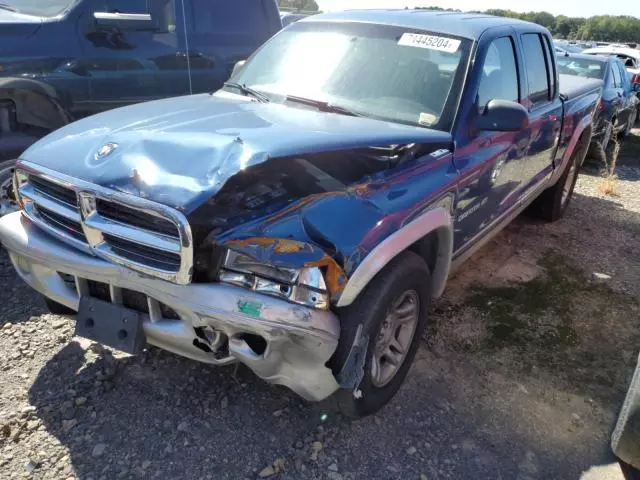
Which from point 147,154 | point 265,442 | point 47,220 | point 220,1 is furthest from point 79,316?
point 220,1

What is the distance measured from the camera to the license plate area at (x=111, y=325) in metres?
2.41

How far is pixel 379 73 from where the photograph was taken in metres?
3.35

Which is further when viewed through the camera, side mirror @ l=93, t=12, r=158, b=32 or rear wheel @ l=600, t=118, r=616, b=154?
rear wheel @ l=600, t=118, r=616, b=154

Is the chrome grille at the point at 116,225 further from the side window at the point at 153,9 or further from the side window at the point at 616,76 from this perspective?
the side window at the point at 616,76

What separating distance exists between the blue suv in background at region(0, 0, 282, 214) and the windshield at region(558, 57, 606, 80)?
7340mm

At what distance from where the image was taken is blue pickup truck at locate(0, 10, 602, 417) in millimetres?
2199

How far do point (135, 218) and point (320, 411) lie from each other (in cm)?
134

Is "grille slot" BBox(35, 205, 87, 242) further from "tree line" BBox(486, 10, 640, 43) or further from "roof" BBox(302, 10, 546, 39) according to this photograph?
"tree line" BBox(486, 10, 640, 43)

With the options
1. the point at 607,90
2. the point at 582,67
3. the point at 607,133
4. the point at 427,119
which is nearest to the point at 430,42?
the point at 427,119

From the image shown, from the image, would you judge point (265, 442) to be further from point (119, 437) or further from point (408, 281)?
point (408, 281)

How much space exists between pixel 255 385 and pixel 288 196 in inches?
44.4

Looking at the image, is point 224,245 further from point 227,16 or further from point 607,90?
point 607,90

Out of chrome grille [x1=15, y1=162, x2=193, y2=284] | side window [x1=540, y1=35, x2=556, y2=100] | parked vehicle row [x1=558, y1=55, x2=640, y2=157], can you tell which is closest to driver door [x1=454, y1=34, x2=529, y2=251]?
side window [x1=540, y1=35, x2=556, y2=100]

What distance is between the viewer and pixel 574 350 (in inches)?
142
